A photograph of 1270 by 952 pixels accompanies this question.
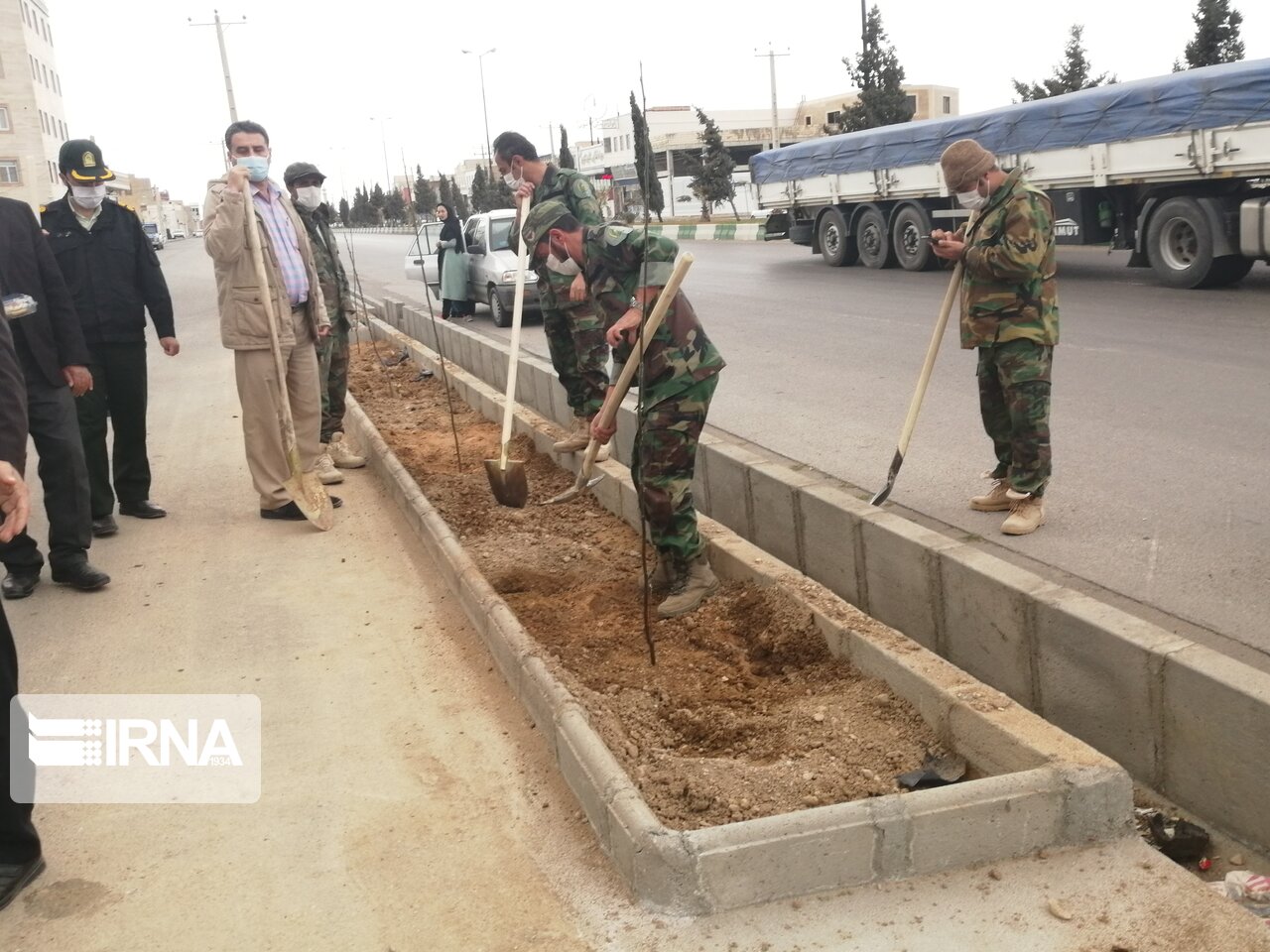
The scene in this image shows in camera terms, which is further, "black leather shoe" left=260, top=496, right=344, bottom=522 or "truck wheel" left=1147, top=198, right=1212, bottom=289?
"truck wheel" left=1147, top=198, right=1212, bottom=289

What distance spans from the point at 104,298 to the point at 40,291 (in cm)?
76

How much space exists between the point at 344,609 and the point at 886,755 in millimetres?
2530

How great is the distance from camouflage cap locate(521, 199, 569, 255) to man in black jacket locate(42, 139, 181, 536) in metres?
1.89

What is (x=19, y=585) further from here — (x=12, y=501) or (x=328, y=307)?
Result: (x=328, y=307)

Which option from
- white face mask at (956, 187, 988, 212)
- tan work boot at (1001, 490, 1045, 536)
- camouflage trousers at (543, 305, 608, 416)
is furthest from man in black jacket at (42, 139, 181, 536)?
tan work boot at (1001, 490, 1045, 536)

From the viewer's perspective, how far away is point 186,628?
A: 189 inches

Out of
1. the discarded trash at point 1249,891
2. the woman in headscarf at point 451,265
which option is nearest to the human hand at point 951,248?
the discarded trash at point 1249,891

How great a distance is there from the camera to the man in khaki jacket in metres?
5.92

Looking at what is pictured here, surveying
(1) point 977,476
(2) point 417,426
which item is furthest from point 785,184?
(1) point 977,476

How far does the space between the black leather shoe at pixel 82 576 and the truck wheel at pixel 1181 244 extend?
1206cm

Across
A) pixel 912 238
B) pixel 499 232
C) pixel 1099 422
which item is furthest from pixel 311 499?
pixel 912 238

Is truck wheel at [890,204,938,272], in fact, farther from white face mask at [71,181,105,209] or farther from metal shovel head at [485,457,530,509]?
white face mask at [71,181,105,209]

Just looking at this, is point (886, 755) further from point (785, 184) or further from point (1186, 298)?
point (785, 184)

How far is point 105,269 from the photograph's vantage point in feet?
20.0
